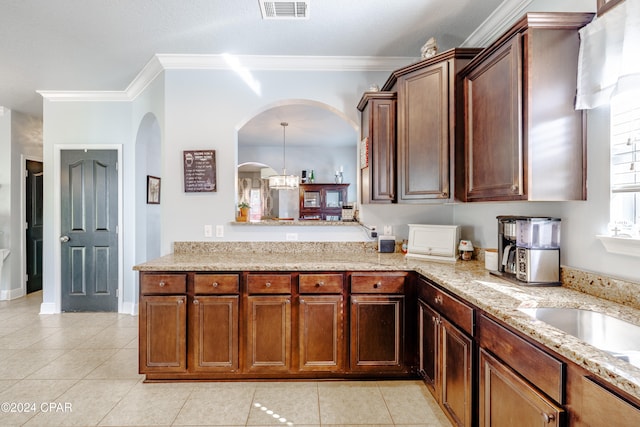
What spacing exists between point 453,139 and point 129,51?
290 centimetres

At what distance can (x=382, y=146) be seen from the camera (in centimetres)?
271

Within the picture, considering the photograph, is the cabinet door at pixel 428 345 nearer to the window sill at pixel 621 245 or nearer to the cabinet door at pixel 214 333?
the window sill at pixel 621 245

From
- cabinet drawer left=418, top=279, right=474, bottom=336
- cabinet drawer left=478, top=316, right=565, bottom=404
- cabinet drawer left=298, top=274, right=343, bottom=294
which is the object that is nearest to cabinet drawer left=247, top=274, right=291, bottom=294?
cabinet drawer left=298, top=274, right=343, bottom=294

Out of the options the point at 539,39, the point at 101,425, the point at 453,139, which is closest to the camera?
the point at 539,39

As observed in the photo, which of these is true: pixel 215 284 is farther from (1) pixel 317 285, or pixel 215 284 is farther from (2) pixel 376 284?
(2) pixel 376 284

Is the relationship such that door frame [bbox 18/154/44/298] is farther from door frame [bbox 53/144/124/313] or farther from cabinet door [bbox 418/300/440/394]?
cabinet door [bbox 418/300/440/394]

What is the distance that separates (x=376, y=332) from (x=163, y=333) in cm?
156

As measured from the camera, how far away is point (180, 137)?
121 inches

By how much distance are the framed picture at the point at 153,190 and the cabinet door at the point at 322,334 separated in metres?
2.86

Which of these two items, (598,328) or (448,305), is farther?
(448,305)

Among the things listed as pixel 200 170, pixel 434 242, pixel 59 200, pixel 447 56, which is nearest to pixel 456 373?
pixel 434 242

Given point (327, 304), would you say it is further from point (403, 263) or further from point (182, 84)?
point (182, 84)

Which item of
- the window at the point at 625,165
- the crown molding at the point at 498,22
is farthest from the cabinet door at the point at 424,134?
the window at the point at 625,165

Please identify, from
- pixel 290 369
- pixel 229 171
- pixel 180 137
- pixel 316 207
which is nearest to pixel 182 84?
pixel 180 137
